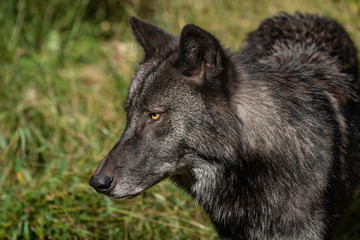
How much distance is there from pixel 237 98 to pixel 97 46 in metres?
4.79

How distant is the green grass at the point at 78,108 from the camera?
14.3ft

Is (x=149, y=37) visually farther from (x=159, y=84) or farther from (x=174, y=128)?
(x=174, y=128)

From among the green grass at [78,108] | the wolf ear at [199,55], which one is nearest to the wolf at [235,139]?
the wolf ear at [199,55]

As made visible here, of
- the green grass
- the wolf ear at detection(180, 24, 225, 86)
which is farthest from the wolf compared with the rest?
the green grass

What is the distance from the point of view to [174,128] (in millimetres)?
3135

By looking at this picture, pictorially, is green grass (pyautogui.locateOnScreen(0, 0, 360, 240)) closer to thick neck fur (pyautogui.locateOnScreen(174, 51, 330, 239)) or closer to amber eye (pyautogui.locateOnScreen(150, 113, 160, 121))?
thick neck fur (pyautogui.locateOnScreen(174, 51, 330, 239))

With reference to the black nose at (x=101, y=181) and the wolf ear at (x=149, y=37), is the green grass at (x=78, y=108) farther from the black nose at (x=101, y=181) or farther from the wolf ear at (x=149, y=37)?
the black nose at (x=101, y=181)

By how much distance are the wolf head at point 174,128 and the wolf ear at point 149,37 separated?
A: 40 cm

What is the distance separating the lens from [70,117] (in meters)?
5.90

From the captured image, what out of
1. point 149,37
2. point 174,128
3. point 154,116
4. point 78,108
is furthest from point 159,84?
point 78,108

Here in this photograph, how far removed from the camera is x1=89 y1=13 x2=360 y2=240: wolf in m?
3.14

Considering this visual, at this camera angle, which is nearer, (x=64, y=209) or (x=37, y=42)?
(x=64, y=209)

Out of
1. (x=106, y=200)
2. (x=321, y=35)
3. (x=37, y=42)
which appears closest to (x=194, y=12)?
(x=37, y=42)

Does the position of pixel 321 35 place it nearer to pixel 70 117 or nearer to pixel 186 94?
pixel 186 94
